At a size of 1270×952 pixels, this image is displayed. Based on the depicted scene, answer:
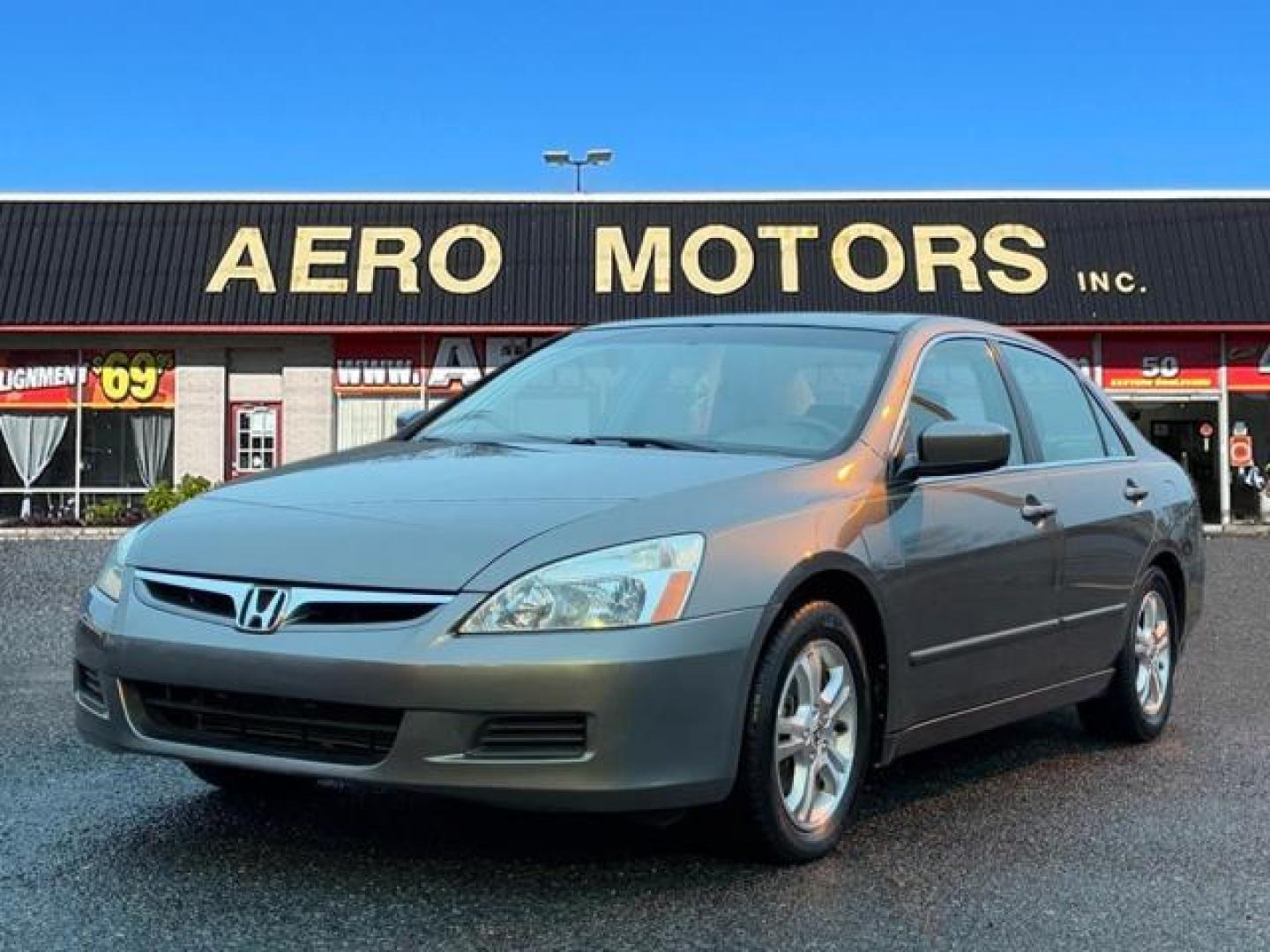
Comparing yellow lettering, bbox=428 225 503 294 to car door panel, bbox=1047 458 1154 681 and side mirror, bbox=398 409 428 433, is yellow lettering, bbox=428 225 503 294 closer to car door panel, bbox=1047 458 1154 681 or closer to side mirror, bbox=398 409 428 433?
side mirror, bbox=398 409 428 433

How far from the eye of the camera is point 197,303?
23031mm

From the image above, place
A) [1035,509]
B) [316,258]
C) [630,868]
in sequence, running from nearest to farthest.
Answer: [630,868]
[1035,509]
[316,258]

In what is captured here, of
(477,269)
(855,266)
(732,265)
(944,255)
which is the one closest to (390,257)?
(477,269)

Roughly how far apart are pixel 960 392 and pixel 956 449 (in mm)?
764

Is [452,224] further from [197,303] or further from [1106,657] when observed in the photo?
[1106,657]

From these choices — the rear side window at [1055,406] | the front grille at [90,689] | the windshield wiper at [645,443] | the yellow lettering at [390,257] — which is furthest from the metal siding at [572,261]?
the front grille at [90,689]

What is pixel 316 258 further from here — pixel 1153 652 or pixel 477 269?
pixel 1153 652

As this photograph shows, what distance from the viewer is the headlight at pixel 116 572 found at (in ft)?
13.3

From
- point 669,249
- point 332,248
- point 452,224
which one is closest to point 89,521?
point 332,248

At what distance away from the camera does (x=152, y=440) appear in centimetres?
2359

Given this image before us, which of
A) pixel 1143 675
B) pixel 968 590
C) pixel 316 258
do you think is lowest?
pixel 1143 675

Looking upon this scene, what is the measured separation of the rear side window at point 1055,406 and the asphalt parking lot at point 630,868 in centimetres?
121

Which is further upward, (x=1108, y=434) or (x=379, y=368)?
(x=379, y=368)

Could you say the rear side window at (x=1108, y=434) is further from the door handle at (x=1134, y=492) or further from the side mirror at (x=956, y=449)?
the side mirror at (x=956, y=449)
